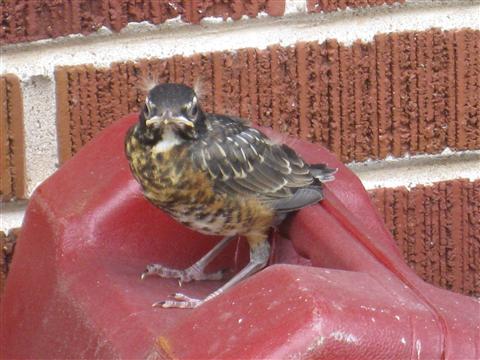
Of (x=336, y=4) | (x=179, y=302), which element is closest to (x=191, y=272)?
(x=179, y=302)

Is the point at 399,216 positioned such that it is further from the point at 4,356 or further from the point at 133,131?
the point at 4,356

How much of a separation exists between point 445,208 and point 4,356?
817 millimetres

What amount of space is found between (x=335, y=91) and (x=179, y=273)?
21.1 inches

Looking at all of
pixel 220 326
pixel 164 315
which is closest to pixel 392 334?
pixel 220 326

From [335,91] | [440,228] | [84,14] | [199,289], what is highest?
[84,14]

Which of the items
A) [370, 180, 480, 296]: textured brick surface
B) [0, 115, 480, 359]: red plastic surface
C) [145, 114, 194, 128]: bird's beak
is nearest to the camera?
[0, 115, 480, 359]: red plastic surface

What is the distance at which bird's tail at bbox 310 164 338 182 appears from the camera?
1699mm

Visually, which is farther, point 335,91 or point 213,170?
point 335,91

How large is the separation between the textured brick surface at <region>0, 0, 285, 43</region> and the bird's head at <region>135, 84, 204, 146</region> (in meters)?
0.24

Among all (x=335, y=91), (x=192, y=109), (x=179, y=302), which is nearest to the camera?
(x=179, y=302)

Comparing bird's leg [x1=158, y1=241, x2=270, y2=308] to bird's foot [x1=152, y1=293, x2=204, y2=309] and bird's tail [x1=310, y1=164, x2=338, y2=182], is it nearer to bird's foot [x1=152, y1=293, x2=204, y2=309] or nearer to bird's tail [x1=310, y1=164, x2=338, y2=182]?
bird's foot [x1=152, y1=293, x2=204, y2=309]

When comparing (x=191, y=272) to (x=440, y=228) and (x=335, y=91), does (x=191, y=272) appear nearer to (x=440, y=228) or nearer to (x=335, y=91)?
(x=335, y=91)

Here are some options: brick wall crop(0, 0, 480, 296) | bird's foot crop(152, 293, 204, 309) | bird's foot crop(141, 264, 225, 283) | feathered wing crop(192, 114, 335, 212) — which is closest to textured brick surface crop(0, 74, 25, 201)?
brick wall crop(0, 0, 480, 296)

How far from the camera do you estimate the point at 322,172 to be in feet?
5.66
